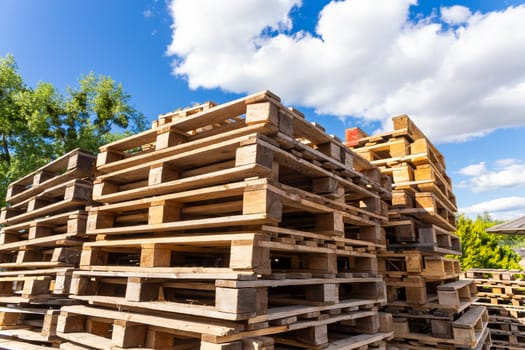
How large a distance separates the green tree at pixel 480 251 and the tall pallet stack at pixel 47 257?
16466 millimetres

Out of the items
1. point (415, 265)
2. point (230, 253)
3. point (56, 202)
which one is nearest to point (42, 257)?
point (56, 202)

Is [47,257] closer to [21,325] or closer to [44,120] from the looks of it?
[21,325]

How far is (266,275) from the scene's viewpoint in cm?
266

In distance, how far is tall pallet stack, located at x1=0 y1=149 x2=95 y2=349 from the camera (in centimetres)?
418

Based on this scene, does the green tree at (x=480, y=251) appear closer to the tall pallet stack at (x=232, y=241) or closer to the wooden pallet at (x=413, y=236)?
Result: the wooden pallet at (x=413, y=236)

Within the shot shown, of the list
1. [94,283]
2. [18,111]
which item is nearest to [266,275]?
[94,283]

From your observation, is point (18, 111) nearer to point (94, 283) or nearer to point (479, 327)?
point (94, 283)

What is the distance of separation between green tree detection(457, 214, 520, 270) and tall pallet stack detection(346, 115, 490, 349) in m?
11.3

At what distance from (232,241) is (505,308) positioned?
340 inches

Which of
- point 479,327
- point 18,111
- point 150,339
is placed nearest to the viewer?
point 150,339

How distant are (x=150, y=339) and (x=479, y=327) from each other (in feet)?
18.3

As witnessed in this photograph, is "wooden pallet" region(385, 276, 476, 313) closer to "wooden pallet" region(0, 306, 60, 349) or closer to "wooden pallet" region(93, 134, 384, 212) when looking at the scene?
"wooden pallet" region(93, 134, 384, 212)

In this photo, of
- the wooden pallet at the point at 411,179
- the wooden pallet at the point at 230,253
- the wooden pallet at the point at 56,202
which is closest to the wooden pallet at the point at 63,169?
the wooden pallet at the point at 56,202

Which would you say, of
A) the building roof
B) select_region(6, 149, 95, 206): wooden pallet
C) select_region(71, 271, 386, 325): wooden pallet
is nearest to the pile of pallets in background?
the building roof
